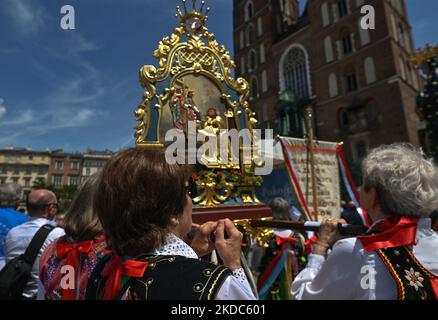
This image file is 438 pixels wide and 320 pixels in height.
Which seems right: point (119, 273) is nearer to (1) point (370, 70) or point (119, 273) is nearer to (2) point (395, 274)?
(2) point (395, 274)

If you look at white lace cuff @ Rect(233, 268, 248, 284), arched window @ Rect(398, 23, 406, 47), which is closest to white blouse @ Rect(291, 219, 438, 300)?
white lace cuff @ Rect(233, 268, 248, 284)

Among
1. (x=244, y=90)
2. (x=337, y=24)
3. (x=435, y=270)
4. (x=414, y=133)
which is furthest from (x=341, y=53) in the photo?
(x=435, y=270)

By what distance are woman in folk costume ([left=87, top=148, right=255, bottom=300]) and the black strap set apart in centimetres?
170

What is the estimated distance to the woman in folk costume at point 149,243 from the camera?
979mm

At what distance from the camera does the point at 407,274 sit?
54.6 inches

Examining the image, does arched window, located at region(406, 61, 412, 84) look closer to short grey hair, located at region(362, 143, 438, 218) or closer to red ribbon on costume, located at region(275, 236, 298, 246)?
red ribbon on costume, located at region(275, 236, 298, 246)

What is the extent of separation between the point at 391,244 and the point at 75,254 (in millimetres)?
1937

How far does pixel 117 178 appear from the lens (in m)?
1.15

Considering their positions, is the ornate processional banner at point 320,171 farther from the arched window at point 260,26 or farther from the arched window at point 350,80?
the arched window at point 260,26

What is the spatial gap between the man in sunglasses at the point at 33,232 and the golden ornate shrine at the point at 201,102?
1440mm

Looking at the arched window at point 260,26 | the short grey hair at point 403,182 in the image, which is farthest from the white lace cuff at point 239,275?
the arched window at point 260,26

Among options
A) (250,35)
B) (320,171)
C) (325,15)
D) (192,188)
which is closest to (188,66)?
(192,188)
